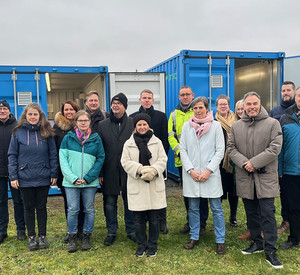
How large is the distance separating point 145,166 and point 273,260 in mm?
1685

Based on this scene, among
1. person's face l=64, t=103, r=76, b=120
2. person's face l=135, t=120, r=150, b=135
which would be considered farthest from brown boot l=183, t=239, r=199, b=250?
person's face l=64, t=103, r=76, b=120

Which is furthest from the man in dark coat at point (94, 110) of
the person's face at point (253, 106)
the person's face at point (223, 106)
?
the person's face at point (253, 106)

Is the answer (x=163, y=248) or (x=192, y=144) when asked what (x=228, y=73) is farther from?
(x=163, y=248)

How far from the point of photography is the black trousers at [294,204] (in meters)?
3.81

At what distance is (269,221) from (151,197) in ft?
4.29

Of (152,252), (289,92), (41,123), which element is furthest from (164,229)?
(289,92)

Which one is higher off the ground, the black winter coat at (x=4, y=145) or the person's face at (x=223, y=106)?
the person's face at (x=223, y=106)

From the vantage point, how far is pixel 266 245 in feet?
11.6

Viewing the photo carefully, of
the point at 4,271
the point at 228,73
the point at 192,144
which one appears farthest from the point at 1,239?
the point at 228,73

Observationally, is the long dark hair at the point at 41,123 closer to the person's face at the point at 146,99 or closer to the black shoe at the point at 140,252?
the person's face at the point at 146,99

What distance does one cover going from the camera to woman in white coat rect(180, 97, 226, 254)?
3.75m

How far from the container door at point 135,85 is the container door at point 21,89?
137 centimetres

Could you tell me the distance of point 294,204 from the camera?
384 cm

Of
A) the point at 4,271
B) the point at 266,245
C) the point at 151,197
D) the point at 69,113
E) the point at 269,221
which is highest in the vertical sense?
the point at 69,113
